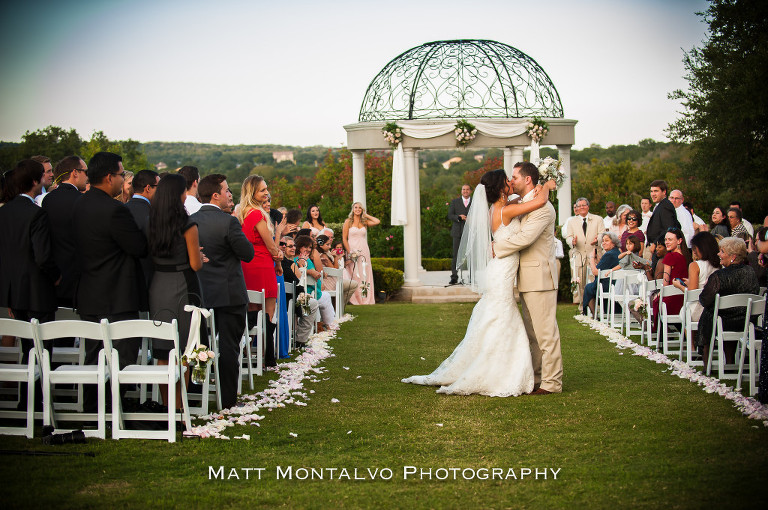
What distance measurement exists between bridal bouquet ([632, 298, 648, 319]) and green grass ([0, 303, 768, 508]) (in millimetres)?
2292

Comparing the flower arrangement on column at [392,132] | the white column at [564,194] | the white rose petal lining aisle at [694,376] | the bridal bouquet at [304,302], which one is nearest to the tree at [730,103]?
the white column at [564,194]

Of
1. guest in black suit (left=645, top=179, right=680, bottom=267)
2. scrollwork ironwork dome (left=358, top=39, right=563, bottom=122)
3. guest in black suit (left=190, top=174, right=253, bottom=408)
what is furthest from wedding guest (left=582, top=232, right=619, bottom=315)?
guest in black suit (left=190, top=174, right=253, bottom=408)

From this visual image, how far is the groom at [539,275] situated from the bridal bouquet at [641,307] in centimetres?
305

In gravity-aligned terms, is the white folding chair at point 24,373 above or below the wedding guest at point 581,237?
below

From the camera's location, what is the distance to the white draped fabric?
55.5 feet

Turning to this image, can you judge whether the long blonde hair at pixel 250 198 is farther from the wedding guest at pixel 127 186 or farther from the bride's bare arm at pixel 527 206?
the bride's bare arm at pixel 527 206

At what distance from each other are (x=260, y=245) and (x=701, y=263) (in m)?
5.01

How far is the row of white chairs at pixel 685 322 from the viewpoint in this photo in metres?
7.25

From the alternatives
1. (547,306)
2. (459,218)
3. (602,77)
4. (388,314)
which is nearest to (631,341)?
(547,306)

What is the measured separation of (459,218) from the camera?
17.4 meters

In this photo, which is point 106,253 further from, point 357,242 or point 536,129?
point 536,129

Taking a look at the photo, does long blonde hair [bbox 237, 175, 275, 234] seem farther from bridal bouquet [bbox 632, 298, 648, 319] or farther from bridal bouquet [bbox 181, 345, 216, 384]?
bridal bouquet [bbox 632, 298, 648, 319]

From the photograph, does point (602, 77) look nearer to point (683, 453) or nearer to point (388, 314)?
point (388, 314)

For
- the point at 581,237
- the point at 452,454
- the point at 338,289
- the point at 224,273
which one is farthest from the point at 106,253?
the point at 581,237
